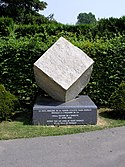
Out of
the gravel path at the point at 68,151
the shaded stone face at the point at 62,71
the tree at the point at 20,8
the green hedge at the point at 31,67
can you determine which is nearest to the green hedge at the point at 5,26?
the green hedge at the point at 31,67

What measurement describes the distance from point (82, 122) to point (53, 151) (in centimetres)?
191

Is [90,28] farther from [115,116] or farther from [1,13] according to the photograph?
[1,13]

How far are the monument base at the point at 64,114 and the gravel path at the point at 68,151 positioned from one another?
2.53 feet

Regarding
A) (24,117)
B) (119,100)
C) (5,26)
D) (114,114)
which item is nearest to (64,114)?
(24,117)

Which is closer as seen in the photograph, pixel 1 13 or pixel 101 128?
pixel 101 128

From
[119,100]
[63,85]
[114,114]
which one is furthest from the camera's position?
[114,114]

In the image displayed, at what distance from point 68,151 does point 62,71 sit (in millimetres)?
2324

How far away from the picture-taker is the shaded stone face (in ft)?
24.5

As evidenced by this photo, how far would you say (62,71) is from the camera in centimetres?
A: 760

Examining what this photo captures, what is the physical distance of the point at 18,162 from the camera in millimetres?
5195

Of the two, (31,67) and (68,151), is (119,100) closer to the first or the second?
(31,67)

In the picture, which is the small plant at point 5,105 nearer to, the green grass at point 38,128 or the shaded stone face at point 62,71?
the green grass at point 38,128

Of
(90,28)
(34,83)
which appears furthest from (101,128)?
(90,28)

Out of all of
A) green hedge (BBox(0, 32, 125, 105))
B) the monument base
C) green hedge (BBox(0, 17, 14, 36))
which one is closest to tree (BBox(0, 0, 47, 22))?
green hedge (BBox(0, 17, 14, 36))
